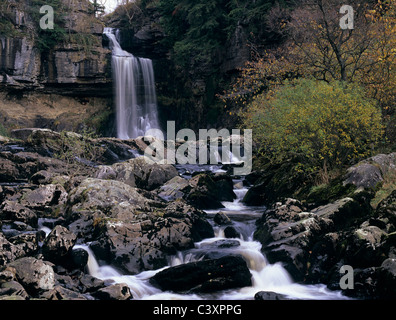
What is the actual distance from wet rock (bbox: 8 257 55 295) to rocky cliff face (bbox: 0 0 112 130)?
103 feet

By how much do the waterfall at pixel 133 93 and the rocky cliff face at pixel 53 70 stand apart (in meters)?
1.34

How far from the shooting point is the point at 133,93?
3938 cm

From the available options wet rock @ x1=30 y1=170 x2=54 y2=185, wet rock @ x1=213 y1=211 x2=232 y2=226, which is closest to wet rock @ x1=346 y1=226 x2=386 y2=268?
wet rock @ x1=213 y1=211 x2=232 y2=226

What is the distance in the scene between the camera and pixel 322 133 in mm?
12680

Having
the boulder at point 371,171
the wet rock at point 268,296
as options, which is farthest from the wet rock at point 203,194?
the wet rock at point 268,296

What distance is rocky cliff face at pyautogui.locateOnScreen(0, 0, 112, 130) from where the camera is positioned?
118 ft

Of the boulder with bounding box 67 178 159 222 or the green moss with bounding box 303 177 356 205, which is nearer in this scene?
the boulder with bounding box 67 178 159 222

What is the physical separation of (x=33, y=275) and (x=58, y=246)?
1.64 meters

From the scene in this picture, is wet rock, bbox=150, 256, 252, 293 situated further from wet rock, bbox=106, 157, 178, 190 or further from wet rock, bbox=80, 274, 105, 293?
wet rock, bbox=106, 157, 178, 190

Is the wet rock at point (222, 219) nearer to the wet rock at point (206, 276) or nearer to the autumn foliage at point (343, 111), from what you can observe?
the autumn foliage at point (343, 111)

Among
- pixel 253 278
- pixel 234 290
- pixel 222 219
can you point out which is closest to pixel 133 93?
pixel 222 219

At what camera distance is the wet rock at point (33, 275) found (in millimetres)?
7375

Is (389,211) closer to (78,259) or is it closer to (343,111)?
(343,111)
